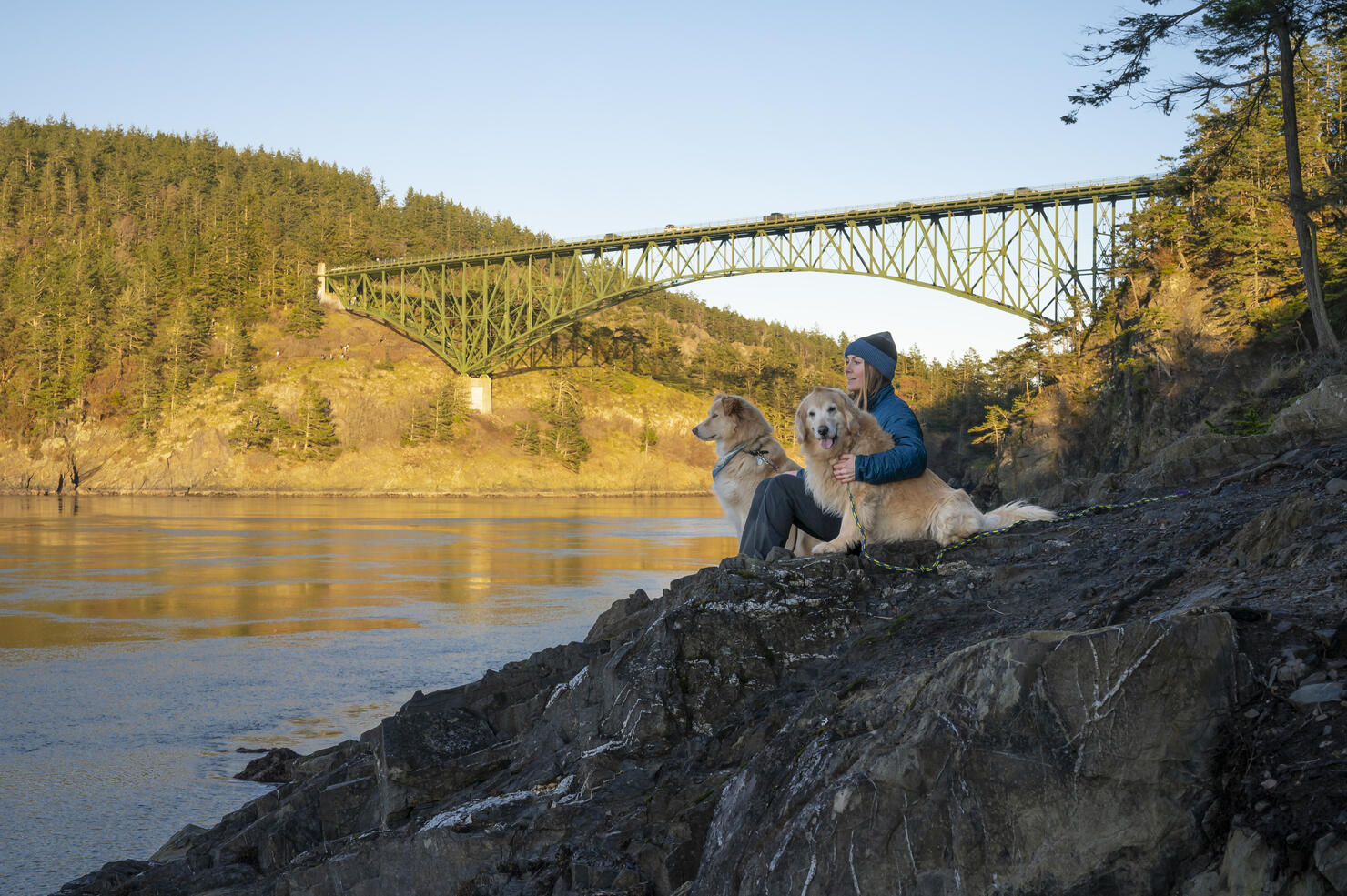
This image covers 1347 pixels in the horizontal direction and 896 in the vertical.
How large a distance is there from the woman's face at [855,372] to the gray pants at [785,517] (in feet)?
2.53

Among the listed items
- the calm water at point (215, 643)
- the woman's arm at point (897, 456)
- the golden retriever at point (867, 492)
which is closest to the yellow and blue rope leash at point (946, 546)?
the golden retriever at point (867, 492)

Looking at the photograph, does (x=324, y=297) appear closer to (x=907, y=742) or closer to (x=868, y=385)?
(x=868, y=385)

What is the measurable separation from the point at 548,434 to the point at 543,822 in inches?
2943

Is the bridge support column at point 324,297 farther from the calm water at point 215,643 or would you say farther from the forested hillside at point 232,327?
the calm water at point 215,643

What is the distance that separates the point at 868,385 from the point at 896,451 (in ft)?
2.30

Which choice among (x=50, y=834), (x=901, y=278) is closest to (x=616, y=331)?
(x=901, y=278)

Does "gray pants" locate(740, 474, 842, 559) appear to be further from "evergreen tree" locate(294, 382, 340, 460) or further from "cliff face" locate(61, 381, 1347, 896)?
"evergreen tree" locate(294, 382, 340, 460)

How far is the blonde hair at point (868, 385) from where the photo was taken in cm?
676

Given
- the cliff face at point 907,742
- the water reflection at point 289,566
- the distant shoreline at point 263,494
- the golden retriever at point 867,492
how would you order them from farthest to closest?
the distant shoreline at point 263,494, the water reflection at point 289,566, the golden retriever at point 867,492, the cliff face at point 907,742

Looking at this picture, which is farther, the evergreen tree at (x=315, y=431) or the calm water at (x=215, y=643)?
the evergreen tree at (x=315, y=431)

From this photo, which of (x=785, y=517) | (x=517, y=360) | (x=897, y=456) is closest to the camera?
(x=897, y=456)

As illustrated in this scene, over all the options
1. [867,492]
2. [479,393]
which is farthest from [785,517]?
[479,393]

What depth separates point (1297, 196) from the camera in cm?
1706

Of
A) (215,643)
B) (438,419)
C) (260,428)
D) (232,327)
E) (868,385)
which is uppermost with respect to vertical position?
(232,327)
